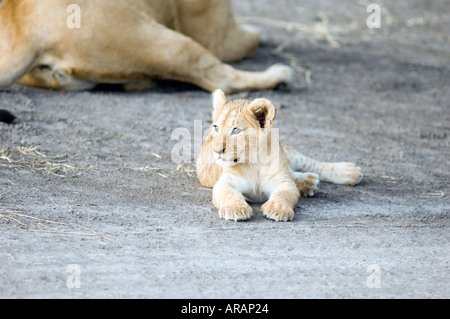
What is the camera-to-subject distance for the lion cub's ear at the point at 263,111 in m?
4.21

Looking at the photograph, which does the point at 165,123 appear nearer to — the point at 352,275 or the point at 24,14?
the point at 24,14

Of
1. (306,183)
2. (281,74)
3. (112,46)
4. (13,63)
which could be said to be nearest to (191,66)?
(112,46)

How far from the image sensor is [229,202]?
4.20 metres

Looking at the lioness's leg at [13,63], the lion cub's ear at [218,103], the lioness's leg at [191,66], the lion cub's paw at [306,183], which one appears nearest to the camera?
the lion cub's ear at [218,103]

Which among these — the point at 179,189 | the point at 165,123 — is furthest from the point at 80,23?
the point at 179,189

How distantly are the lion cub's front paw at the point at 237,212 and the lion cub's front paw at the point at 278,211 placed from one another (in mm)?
90

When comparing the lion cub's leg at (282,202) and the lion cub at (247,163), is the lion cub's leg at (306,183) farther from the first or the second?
the lion cub's leg at (282,202)

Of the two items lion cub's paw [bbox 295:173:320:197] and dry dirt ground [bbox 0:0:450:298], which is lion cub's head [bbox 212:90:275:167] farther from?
lion cub's paw [bbox 295:173:320:197]

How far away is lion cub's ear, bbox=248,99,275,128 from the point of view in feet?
13.8

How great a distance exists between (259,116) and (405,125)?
2.46 metres

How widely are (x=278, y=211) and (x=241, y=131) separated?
441mm

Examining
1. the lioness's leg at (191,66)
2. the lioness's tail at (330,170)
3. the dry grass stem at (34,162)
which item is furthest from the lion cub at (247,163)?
the lioness's leg at (191,66)

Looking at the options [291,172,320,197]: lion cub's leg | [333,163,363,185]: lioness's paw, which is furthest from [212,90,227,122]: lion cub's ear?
[333,163,363,185]: lioness's paw

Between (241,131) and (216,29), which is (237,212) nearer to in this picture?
(241,131)
